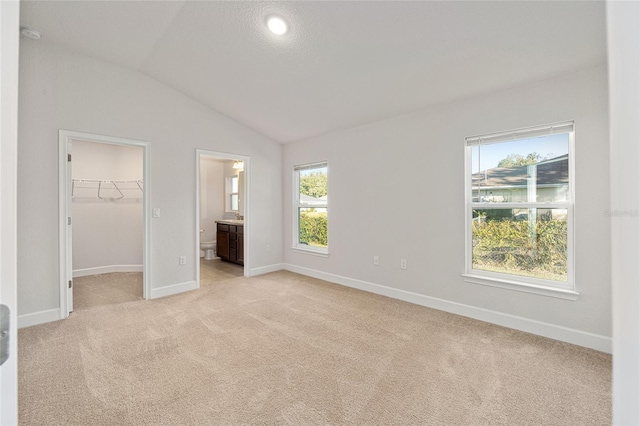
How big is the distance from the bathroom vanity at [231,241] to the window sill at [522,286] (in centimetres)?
399

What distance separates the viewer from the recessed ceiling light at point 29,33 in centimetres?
276

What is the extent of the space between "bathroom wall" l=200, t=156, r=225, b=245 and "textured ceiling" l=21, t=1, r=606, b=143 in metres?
3.16

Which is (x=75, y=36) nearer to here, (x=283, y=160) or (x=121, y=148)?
(x=121, y=148)

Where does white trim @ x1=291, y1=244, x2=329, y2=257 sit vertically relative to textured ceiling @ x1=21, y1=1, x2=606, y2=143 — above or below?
below

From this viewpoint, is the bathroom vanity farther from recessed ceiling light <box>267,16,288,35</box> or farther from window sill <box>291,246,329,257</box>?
recessed ceiling light <box>267,16,288,35</box>

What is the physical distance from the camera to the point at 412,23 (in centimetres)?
230

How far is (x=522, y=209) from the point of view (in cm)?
293

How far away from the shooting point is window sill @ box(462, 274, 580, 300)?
260 cm

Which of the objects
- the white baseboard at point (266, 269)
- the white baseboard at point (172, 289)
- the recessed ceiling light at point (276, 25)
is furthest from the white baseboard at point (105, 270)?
the recessed ceiling light at point (276, 25)

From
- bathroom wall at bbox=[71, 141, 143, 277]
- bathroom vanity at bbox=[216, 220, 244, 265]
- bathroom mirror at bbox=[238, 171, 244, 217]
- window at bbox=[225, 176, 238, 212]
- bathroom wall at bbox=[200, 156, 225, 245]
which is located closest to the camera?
bathroom wall at bbox=[71, 141, 143, 277]

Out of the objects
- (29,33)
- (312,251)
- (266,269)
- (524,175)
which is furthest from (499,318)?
(29,33)

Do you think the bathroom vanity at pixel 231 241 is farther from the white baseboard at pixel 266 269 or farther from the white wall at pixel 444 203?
the white wall at pixel 444 203

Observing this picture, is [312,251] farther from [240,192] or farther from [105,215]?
[105,215]

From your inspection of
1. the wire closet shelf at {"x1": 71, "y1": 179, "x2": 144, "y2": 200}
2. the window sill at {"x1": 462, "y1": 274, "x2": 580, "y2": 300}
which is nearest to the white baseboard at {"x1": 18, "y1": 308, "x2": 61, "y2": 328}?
the wire closet shelf at {"x1": 71, "y1": 179, "x2": 144, "y2": 200}
